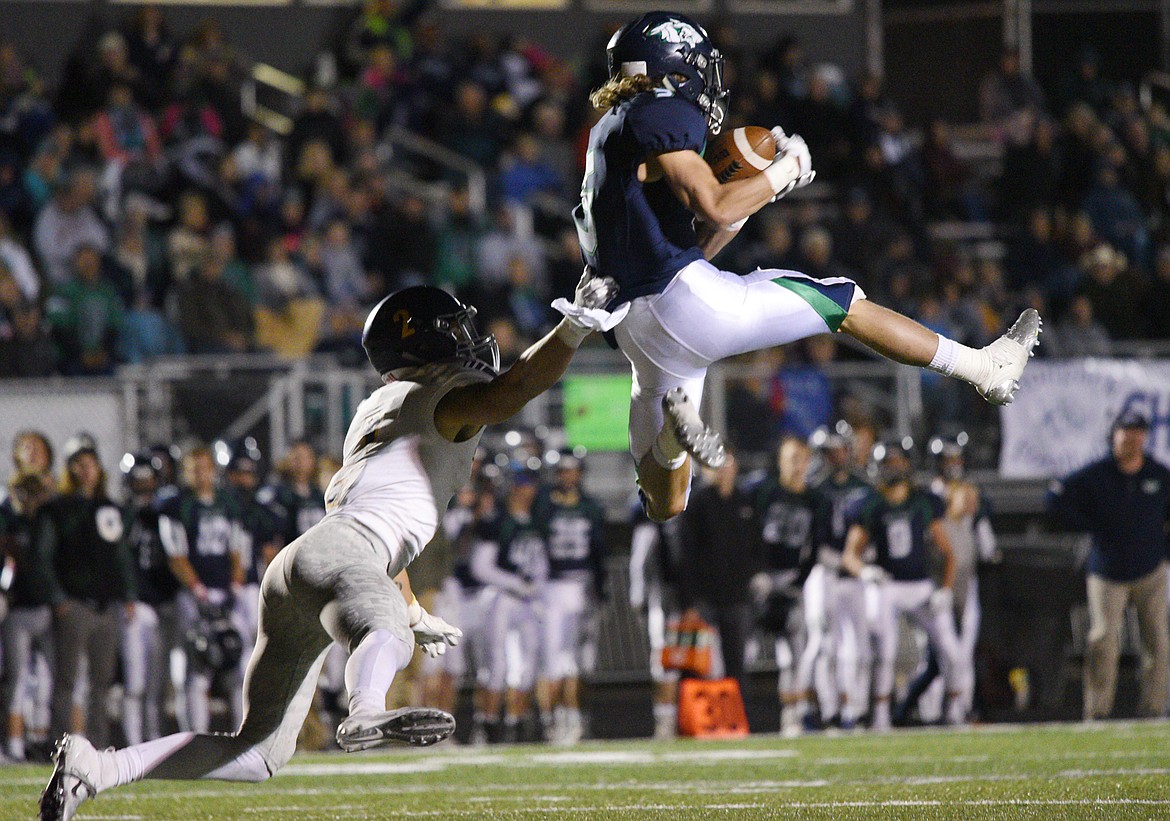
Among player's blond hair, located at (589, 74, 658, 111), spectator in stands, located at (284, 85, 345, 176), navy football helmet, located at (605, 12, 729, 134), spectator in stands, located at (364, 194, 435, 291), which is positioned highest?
spectator in stands, located at (284, 85, 345, 176)

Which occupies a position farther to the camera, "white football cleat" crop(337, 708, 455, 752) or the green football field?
the green football field

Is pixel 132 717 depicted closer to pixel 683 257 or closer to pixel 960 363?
pixel 683 257

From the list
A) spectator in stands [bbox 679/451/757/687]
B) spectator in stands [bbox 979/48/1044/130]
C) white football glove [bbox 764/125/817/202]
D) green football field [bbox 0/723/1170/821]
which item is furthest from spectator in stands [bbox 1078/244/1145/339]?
white football glove [bbox 764/125/817/202]

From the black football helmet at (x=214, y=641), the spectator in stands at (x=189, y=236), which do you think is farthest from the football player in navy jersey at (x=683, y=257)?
the spectator in stands at (x=189, y=236)

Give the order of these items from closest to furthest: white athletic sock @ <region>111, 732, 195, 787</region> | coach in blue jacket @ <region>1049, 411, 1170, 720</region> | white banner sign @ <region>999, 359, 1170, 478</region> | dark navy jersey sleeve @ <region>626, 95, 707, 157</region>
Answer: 1. white athletic sock @ <region>111, 732, 195, 787</region>
2. dark navy jersey sleeve @ <region>626, 95, 707, 157</region>
3. coach in blue jacket @ <region>1049, 411, 1170, 720</region>
4. white banner sign @ <region>999, 359, 1170, 478</region>

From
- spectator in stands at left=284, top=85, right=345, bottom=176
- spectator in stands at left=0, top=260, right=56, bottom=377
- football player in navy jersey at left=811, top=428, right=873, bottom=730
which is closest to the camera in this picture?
football player in navy jersey at left=811, top=428, right=873, bottom=730

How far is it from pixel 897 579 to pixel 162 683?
14.8 ft

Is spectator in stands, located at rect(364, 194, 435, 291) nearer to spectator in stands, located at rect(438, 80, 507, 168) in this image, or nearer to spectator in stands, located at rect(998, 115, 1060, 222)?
spectator in stands, located at rect(438, 80, 507, 168)

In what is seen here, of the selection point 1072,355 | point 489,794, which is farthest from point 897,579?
point 489,794

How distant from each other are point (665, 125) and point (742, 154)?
31cm

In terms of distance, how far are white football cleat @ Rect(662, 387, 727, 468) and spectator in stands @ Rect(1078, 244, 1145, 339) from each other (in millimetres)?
9593

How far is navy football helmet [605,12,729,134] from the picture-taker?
5.09 metres

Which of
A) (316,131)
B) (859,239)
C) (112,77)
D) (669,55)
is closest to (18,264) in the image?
(112,77)

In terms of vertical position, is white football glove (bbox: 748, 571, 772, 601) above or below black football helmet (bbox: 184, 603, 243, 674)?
above
